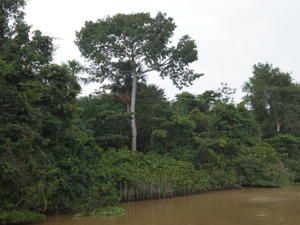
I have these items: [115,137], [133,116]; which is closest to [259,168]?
[133,116]

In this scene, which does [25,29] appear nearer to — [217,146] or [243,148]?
[217,146]

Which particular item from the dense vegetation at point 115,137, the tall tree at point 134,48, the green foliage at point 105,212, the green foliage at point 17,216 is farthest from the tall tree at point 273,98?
the green foliage at point 17,216

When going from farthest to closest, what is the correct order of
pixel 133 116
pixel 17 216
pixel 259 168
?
pixel 259 168 → pixel 133 116 → pixel 17 216

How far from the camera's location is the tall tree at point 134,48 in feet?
98.2

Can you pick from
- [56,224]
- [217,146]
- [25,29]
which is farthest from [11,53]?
[217,146]

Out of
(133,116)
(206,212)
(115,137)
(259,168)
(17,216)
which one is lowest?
(17,216)

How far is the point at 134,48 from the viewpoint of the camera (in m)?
30.5

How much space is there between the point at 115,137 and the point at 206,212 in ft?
33.5

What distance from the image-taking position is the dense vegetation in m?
16.0

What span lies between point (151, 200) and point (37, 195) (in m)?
9.76

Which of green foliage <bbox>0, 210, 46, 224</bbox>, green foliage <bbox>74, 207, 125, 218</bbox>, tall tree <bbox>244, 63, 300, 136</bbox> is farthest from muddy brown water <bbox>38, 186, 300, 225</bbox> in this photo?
tall tree <bbox>244, 63, 300, 136</bbox>

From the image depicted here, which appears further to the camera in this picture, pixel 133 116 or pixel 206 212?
pixel 133 116

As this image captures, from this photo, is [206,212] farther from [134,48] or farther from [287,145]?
[287,145]

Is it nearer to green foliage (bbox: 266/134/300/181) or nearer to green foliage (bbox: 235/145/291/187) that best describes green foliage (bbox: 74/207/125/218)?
green foliage (bbox: 235/145/291/187)
